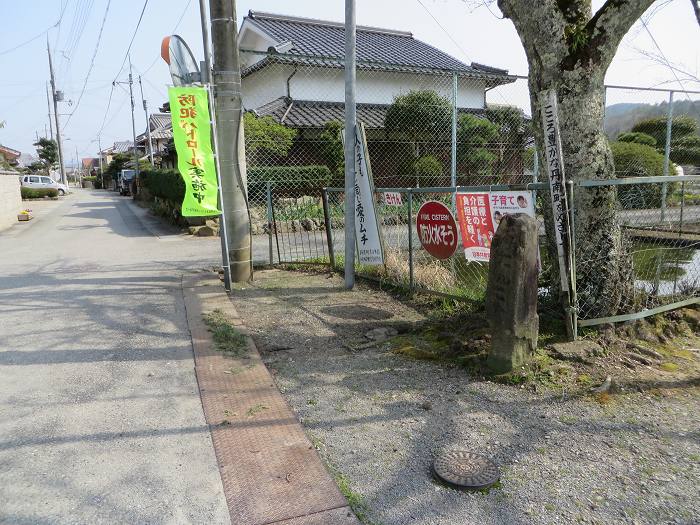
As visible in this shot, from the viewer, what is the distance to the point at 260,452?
277cm

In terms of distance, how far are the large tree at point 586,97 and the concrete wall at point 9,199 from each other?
645 inches

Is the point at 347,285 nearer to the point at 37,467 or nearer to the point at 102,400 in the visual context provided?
the point at 102,400

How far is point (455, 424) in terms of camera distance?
308 cm

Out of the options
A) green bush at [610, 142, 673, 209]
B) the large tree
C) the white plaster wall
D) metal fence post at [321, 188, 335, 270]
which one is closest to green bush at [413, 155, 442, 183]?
the white plaster wall

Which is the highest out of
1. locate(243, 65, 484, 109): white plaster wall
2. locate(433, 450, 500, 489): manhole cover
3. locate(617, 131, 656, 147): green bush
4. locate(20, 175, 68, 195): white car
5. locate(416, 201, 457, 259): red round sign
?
locate(243, 65, 484, 109): white plaster wall

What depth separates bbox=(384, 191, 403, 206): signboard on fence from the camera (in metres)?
6.13

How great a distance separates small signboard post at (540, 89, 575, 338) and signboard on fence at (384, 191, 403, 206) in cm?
238

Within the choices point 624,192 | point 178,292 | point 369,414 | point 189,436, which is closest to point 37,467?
point 189,436

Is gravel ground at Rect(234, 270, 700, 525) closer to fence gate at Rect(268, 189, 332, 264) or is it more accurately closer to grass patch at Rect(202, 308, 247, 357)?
grass patch at Rect(202, 308, 247, 357)

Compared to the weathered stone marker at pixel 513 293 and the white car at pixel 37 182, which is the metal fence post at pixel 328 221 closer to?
the weathered stone marker at pixel 513 293

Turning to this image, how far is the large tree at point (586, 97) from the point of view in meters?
3.82

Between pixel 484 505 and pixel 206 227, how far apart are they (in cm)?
1157

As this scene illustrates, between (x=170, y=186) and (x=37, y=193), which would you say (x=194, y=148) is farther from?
(x=37, y=193)

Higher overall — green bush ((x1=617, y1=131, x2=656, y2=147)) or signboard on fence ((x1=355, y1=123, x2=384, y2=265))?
green bush ((x1=617, y1=131, x2=656, y2=147))
